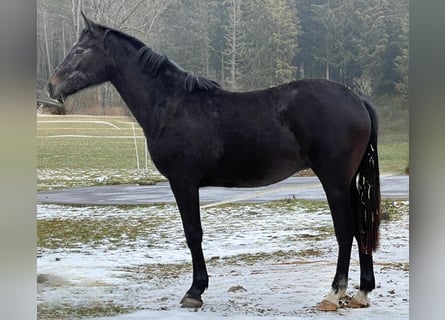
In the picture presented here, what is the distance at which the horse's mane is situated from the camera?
310cm

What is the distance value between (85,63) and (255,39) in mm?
1037

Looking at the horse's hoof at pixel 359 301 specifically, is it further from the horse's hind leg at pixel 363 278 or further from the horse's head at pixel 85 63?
the horse's head at pixel 85 63

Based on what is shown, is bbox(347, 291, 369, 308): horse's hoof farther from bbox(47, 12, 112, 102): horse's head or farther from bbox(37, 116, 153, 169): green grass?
bbox(47, 12, 112, 102): horse's head

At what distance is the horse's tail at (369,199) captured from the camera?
3014 millimetres

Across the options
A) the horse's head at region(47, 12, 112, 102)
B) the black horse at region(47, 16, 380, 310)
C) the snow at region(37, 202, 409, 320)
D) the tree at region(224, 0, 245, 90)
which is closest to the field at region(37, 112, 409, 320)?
the snow at region(37, 202, 409, 320)

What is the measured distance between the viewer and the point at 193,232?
10.0 feet

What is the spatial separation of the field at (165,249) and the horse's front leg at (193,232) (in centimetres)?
7

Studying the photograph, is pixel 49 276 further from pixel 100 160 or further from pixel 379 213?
pixel 379 213

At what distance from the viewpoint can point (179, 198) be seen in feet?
10.0

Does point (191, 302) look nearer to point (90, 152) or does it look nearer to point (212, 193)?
point (212, 193)

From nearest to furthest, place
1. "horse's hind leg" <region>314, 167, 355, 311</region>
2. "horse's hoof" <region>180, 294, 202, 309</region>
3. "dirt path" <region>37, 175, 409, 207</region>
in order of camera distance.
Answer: "horse's hind leg" <region>314, 167, 355, 311</region>
"horse's hoof" <region>180, 294, 202, 309</region>
"dirt path" <region>37, 175, 409, 207</region>

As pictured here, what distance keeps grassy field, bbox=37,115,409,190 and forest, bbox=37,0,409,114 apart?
0.10m
